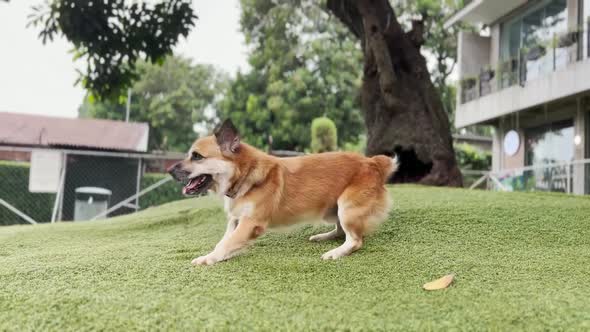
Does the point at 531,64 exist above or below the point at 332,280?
above

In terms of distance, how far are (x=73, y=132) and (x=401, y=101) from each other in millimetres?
14608

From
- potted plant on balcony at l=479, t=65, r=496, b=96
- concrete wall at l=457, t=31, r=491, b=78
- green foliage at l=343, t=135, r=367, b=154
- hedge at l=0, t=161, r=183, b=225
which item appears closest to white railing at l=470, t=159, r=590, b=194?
potted plant on balcony at l=479, t=65, r=496, b=96

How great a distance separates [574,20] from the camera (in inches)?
508

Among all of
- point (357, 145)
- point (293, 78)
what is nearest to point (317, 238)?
point (293, 78)

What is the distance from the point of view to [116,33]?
25.7ft

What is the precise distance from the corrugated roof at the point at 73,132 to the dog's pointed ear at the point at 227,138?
13.3 m

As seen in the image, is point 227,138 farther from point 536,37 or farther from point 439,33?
point 439,33

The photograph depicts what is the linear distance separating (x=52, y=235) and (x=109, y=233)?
23.9 inches

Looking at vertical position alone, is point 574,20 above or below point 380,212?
above

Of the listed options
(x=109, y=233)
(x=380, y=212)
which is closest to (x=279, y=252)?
(x=380, y=212)

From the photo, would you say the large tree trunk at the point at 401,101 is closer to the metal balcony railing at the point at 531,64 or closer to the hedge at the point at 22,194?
the metal balcony railing at the point at 531,64

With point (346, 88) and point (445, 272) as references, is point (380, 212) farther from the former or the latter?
point (346, 88)

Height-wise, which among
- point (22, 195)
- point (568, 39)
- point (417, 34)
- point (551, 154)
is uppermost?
point (568, 39)

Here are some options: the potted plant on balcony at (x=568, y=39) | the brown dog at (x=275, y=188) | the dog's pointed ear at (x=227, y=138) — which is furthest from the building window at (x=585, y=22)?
the dog's pointed ear at (x=227, y=138)
